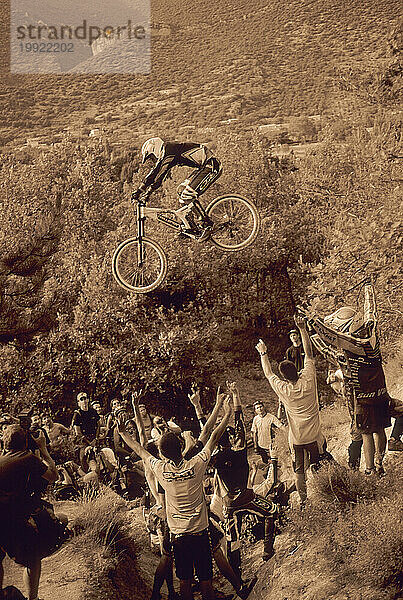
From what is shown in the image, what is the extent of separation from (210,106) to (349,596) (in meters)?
7.04

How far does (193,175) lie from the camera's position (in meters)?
8.45

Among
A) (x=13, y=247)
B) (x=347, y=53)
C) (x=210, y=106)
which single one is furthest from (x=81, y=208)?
(x=347, y=53)

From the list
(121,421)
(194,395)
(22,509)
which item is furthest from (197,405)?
(22,509)

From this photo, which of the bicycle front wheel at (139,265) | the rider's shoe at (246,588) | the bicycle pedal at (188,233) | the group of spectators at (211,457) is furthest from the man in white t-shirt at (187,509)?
the bicycle pedal at (188,233)

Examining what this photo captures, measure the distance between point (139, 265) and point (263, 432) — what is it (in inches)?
108

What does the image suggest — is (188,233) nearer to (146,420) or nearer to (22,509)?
(146,420)

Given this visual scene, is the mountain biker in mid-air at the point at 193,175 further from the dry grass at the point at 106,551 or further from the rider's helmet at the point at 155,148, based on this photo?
the dry grass at the point at 106,551

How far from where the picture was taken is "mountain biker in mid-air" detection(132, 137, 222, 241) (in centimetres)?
822

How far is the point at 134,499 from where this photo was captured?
8148mm

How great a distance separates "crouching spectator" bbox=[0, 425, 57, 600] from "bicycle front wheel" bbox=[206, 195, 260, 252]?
3.53 m

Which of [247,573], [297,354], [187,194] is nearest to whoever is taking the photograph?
[247,573]

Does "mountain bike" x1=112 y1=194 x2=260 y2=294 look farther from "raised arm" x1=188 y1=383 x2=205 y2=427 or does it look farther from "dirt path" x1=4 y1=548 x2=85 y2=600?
"dirt path" x1=4 y1=548 x2=85 y2=600

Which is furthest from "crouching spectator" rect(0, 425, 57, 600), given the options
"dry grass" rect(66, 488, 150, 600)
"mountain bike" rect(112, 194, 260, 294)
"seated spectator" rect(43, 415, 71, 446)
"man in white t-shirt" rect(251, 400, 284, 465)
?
"man in white t-shirt" rect(251, 400, 284, 465)

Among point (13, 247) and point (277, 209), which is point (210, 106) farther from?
point (13, 247)
